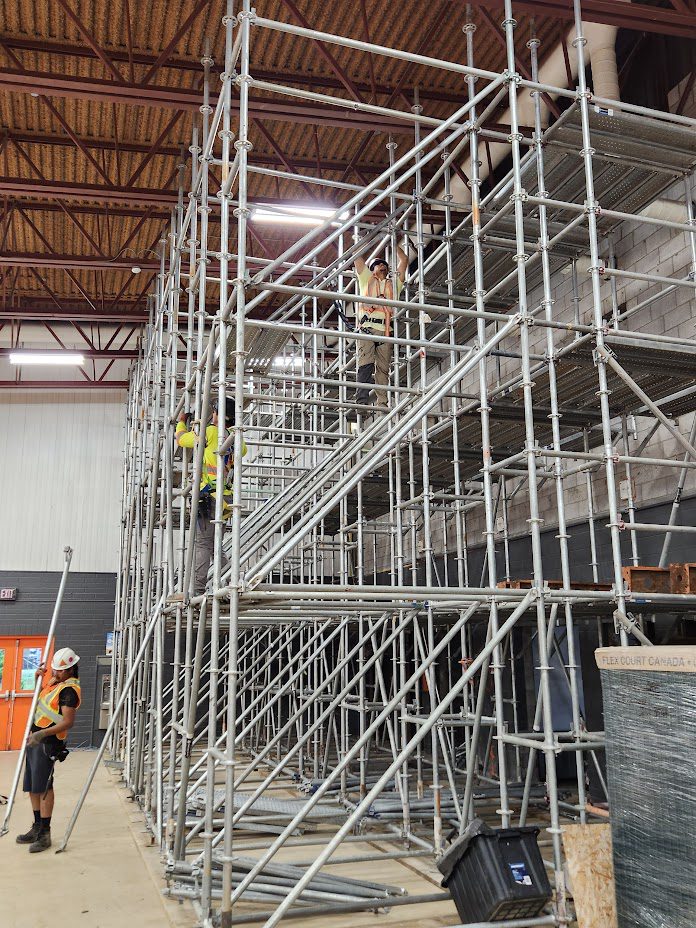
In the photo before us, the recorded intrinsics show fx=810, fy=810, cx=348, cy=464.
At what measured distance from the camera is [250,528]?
11.9 meters

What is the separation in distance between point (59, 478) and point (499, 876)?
17.5 metres

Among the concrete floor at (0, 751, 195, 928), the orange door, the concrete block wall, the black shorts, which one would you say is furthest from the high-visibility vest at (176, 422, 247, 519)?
Answer: the orange door

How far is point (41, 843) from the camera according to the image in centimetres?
890

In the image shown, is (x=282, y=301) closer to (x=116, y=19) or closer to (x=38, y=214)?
(x=38, y=214)

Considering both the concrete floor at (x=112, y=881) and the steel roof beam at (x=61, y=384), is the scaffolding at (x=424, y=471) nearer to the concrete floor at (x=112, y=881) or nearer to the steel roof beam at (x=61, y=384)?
the concrete floor at (x=112, y=881)

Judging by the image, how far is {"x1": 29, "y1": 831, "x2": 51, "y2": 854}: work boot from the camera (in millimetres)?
8812

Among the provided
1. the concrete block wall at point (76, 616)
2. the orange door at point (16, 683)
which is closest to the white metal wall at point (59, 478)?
the concrete block wall at point (76, 616)

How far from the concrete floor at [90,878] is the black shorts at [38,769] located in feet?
2.23

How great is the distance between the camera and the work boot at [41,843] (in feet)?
28.9

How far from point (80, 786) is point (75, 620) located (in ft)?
23.8

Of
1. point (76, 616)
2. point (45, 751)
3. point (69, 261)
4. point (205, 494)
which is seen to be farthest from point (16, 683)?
point (205, 494)

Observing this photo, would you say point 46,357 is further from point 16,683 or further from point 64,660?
point 64,660

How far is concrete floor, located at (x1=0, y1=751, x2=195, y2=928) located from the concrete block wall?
8.40 meters

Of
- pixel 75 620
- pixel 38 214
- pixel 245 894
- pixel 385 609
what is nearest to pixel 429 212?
pixel 38 214
